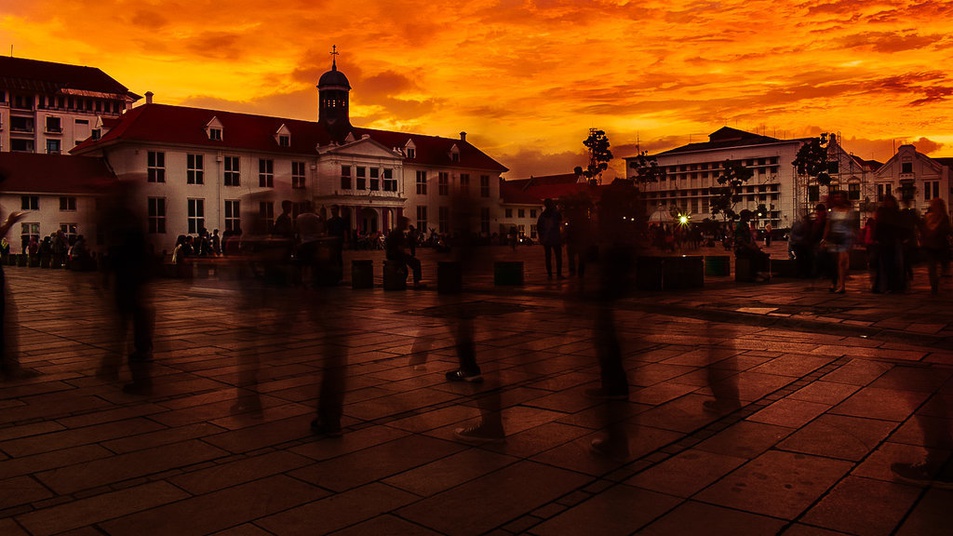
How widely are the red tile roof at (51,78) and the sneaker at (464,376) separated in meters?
104

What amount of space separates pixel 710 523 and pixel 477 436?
1955 millimetres

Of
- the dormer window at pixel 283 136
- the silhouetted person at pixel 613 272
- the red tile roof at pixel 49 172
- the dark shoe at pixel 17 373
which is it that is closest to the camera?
the silhouetted person at pixel 613 272

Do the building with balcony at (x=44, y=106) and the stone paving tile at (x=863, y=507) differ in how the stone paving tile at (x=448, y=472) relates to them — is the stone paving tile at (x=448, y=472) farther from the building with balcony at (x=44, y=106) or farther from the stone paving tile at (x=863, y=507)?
the building with balcony at (x=44, y=106)

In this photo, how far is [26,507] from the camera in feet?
12.9

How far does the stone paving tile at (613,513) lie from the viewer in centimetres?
358

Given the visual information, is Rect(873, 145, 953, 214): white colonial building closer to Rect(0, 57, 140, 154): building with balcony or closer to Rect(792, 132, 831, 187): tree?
Rect(792, 132, 831, 187): tree

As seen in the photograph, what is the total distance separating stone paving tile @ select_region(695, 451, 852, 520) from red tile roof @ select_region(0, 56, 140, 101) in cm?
10774

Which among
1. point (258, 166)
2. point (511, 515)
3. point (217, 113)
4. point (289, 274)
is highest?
point (217, 113)

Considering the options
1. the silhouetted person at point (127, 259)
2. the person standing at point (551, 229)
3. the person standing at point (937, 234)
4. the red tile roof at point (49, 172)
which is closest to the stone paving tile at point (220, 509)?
the silhouetted person at point (127, 259)

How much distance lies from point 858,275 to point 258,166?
51565mm

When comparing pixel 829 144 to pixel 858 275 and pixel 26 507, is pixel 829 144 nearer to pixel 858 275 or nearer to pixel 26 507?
pixel 858 275

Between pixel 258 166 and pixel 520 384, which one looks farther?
pixel 258 166

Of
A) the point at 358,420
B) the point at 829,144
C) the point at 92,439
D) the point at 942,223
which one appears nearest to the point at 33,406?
the point at 92,439

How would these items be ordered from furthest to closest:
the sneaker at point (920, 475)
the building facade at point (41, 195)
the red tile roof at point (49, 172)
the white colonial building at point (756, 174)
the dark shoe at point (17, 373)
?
the white colonial building at point (756, 174) < the red tile roof at point (49, 172) < the building facade at point (41, 195) < the dark shoe at point (17, 373) < the sneaker at point (920, 475)
